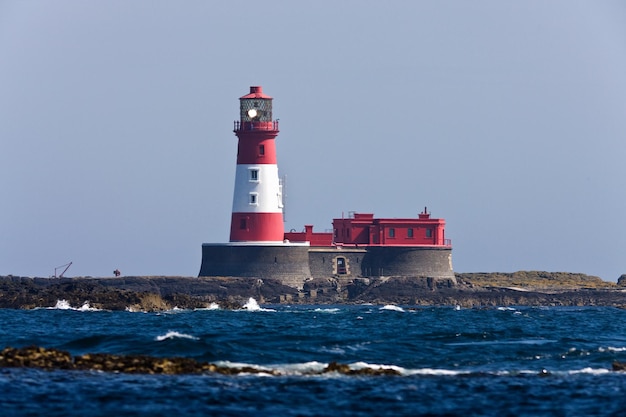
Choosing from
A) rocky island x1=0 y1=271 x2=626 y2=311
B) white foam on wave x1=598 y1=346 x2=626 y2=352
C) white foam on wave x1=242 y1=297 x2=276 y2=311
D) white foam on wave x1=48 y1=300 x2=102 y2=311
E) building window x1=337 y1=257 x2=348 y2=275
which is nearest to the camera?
white foam on wave x1=598 y1=346 x2=626 y2=352

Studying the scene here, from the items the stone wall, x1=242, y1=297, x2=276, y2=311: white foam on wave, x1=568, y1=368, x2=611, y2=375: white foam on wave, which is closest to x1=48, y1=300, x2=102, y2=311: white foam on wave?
x1=242, y1=297, x2=276, y2=311: white foam on wave

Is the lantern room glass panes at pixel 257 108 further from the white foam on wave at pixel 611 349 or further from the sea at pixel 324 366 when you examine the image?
the white foam on wave at pixel 611 349

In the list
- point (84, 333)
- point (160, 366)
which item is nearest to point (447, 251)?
point (84, 333)

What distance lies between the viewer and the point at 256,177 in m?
74.4

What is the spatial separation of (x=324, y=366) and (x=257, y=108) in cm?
4550

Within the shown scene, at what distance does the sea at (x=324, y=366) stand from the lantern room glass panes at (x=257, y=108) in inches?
953

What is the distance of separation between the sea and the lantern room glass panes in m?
24.2

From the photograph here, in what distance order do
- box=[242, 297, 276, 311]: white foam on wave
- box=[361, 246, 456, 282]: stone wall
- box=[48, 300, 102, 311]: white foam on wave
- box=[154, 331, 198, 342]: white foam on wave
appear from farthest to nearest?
box=[361, 246, 456, 282]: stone wall, box=[242, 297, 276, 311]: white foam on wave, box=[48, 300, 102, 311]: white foam on wave, box=[154, 331, 198, 342]: white foam on wave

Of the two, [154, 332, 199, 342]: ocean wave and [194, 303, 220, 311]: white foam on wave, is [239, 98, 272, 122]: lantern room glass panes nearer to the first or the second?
[194, 303, 220, 311]: white foam on wave

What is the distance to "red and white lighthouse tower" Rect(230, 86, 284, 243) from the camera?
74312 mm

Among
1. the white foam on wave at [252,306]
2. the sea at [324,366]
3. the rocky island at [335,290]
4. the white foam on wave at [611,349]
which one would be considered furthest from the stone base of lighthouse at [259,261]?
the white foam on wave at [611,349]

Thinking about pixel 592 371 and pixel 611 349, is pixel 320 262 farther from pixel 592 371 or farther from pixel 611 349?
pixel 592 371

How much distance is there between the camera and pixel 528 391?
26547 millimetres

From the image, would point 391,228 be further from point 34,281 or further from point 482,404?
point 482,404
